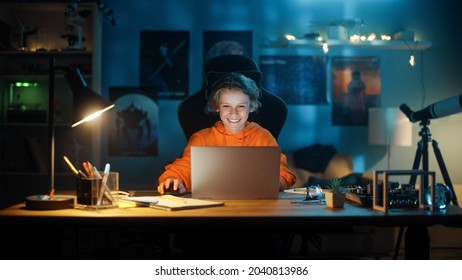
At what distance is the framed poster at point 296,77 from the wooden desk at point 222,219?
2.80 m

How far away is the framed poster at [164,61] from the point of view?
4.21 meters

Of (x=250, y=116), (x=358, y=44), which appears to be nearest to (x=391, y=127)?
(x=358, y=44)

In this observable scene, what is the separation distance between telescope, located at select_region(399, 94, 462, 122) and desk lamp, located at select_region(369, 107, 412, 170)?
9 centimetres

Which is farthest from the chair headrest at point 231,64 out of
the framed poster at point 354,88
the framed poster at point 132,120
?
the framed poster at point 354,88

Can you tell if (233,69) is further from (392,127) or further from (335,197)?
(392,127)

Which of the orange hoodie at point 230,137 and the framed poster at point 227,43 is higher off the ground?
the framed poster at point 227,43

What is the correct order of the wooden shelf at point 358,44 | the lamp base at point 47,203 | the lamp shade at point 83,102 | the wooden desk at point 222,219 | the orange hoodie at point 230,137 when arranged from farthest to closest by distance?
the wooden shelf at point 358,44, the orange hoodie at point 230,137, the lamp shade at point 83,102, the lamp base at point 47,203, the wooden desk at point 222,219

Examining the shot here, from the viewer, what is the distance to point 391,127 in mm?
3875

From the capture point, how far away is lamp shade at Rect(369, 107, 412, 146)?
3.88 meters

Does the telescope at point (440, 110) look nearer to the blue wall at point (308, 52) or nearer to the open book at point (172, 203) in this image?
the blue wall at point (308, 52)

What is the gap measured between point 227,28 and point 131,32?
0.79 metres

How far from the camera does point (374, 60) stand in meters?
Answer: 4.27

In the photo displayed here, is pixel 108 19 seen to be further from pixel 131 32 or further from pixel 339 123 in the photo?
pixel 339 123

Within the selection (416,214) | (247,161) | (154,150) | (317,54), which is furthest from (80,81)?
(317,54)
